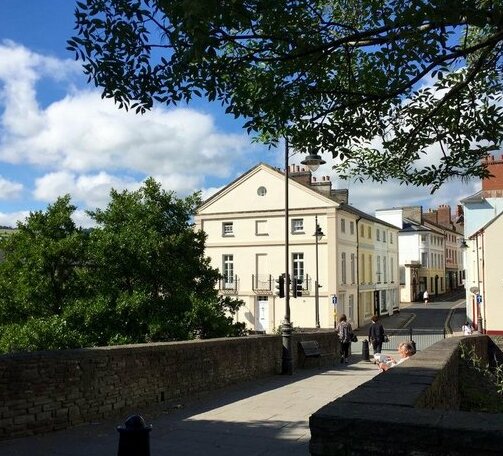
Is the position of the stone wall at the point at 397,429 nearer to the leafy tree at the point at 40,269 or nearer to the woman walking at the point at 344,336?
the leafy tree at the point at 40,269

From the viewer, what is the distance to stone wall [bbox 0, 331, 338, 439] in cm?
702

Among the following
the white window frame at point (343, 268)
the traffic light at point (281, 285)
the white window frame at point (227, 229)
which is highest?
the white window frame at point (227, 229)

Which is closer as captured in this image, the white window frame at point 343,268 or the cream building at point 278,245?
the cream building at point 278,245

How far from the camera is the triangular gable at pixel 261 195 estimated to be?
42656 millimetres

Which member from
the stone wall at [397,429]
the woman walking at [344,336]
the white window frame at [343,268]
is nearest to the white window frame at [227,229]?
the white window frame at [343,268]

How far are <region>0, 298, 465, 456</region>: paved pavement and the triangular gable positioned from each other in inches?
1190

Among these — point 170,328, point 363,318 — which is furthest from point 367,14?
point 363,318

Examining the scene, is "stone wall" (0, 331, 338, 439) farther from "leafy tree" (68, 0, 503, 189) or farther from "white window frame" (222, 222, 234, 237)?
"white window frame" (222, 222, 234, 237)

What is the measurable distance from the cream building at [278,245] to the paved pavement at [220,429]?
1131 inches

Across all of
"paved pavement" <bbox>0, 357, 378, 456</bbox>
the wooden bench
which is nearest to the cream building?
the wooden bench

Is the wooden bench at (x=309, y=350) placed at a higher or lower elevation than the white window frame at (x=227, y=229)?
lower

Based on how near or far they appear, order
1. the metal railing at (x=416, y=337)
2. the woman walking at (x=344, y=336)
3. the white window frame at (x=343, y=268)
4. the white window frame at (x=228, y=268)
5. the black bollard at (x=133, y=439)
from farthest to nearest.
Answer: the white window frame at (x=228, y=268), the white window frame at (x=343, y=268), the metal railing at (x=416, y=337), the woman walking at (x=344, y=336), the black bollard at (x=133, y=439)

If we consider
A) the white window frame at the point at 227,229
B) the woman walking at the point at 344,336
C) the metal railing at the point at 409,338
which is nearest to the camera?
the woman walking at the point at 344,336

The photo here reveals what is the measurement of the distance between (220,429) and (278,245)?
34.8 metres
